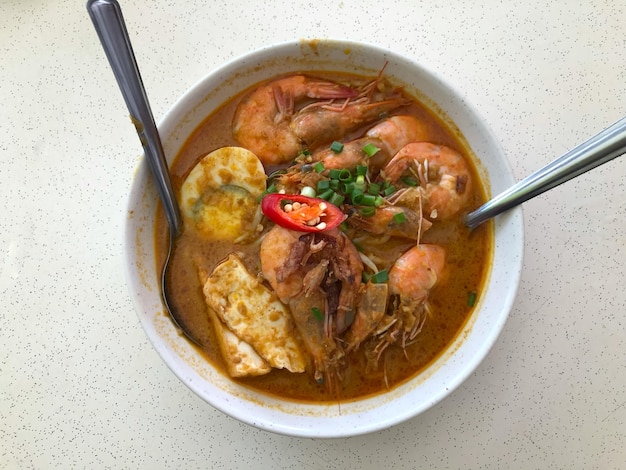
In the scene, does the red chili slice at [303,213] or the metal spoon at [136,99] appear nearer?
the metal spoon at [136,99]

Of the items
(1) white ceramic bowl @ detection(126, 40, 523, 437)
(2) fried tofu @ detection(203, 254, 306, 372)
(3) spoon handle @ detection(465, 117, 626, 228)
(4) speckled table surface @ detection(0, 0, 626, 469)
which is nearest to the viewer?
(3) spoon handle @ detection(465, 117, 626, 228)

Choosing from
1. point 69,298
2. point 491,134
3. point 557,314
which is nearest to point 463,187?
point 491,134

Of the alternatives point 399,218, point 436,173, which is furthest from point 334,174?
point 436,173

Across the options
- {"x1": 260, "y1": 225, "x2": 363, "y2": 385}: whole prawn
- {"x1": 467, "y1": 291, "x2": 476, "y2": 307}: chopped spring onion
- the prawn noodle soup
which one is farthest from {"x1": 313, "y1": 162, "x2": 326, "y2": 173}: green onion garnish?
{"x1": 467, "y1": 291, "x2": 476, "y2": 307}: chopped spring onion

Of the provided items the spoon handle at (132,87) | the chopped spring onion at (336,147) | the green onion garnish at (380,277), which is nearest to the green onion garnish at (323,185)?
the chopped spring onion at (336,147)

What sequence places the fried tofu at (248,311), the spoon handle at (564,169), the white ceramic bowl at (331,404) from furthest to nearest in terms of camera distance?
the fried tofu at (248,311) → the white ceramic bowl at (331,404) → the spoon handle at (564,169)

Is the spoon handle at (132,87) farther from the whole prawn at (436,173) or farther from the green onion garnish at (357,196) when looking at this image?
the whole prawn at (436,173)

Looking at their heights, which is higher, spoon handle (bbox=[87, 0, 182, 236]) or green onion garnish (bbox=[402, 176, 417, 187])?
spoon handle (bbox=[87, 0, 182, 236])

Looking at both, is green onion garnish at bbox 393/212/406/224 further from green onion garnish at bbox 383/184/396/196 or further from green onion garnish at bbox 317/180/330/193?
green onion garnish at bbox 317/180/330/193
